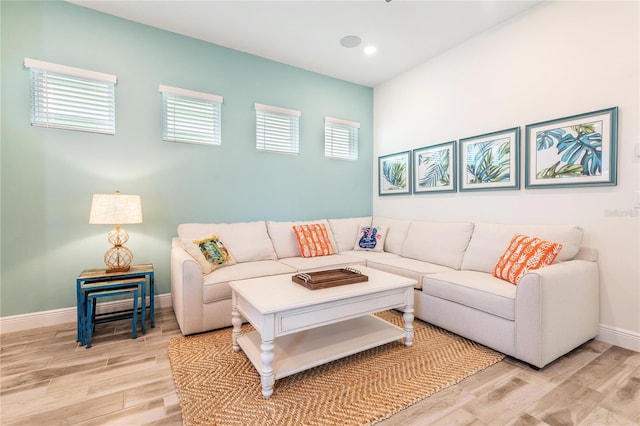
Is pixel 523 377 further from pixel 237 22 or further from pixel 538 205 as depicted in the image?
pixel 237 22

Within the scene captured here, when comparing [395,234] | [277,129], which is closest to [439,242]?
[395,234]

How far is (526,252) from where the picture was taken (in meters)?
2.28

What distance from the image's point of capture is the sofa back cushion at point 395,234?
3.62 metres

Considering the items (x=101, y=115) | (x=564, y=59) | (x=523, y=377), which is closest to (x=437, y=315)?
(x=523, y=377)

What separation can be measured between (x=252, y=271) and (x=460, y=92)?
295cm

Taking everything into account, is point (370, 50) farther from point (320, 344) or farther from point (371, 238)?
point (320, 344)

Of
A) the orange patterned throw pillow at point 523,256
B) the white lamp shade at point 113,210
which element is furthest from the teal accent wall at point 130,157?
the orange patterned throw pillow at point 523,256

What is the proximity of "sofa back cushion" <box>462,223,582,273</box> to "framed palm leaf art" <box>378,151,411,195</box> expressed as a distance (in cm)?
131

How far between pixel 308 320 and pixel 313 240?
69.6 inches

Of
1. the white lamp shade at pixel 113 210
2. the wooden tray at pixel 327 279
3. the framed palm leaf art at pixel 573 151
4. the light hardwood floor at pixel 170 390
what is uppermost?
the framed palm leaf art at pixel 573 151

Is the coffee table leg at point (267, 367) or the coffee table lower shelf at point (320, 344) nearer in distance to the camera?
the coffee table leg at point (267, 367)

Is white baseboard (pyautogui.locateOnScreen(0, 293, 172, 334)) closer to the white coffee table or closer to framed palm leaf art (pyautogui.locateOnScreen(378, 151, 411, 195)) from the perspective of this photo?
the white coffee table

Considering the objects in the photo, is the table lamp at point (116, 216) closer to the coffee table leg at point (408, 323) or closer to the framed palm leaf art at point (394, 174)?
the coffee table leg at point (408, 323)

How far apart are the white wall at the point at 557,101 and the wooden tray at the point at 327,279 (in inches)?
71.3
